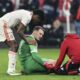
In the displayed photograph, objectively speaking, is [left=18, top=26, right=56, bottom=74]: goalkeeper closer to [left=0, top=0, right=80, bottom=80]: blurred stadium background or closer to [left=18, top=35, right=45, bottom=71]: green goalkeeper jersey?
[left=18, top=35, right=45, bottom=71]: green goalkeeper jersey

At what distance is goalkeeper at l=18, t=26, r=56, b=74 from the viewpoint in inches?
515

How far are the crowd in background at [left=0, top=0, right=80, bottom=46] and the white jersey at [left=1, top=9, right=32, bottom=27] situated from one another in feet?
35.8

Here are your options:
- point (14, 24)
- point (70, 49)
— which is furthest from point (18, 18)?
point (70, 49)

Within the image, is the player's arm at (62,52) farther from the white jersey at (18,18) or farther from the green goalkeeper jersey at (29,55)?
the white jersey at (18,18)

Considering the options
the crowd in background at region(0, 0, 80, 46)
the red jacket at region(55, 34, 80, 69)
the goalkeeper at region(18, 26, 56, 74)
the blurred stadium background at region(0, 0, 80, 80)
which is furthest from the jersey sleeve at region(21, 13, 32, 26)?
the crowd in background at region(0, 0, 80, 46)

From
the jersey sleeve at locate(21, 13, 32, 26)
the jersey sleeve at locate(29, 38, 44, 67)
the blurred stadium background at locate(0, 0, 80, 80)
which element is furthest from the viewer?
the blurred stadium background at locate(0, 0, 80, 80)

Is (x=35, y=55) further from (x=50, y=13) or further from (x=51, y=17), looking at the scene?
(x=50, y=13)

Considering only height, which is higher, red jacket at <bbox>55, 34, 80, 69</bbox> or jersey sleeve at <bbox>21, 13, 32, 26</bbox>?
jersey sleeve at <bbox>21, 13, 32, 26</bbox>

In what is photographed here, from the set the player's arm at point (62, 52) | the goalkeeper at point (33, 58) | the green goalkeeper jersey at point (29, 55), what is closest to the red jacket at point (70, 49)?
the player's arm at point (62, 52)

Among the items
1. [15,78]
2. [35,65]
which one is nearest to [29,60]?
[35,65]

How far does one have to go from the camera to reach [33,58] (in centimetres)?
1312

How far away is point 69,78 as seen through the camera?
12.3m

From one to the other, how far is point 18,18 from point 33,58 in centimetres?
94

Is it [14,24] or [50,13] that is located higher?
[14,24]
